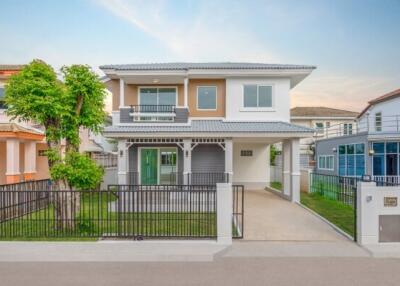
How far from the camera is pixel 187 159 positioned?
567 inches

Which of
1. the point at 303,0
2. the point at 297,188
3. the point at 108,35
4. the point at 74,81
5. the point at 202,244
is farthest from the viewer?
the point at 108,35

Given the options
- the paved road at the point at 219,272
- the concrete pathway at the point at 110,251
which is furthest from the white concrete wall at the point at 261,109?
the paved road at the point at 219,272

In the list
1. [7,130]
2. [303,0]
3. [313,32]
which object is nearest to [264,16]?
[303,0]

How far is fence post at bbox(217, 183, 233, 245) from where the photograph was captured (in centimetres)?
697

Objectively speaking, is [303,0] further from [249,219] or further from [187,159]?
[249,219]

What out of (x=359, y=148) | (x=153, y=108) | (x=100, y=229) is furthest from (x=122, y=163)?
(x=359, y=148)

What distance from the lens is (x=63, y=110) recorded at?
7.96 metres

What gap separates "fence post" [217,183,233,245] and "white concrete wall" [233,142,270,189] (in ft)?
38.9

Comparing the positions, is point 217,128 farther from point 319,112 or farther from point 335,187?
point 319,112

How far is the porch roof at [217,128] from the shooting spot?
14.0 meters

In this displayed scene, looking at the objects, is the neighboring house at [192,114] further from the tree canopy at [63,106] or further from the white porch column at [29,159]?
the tree canopy at [63,106]

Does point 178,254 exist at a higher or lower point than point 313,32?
lower

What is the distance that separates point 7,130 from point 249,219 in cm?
1271

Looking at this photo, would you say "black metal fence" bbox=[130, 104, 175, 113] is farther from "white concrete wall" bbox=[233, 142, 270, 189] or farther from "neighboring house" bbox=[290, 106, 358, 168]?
"neighboring house" bbox=[290, 106, 358, 168]
